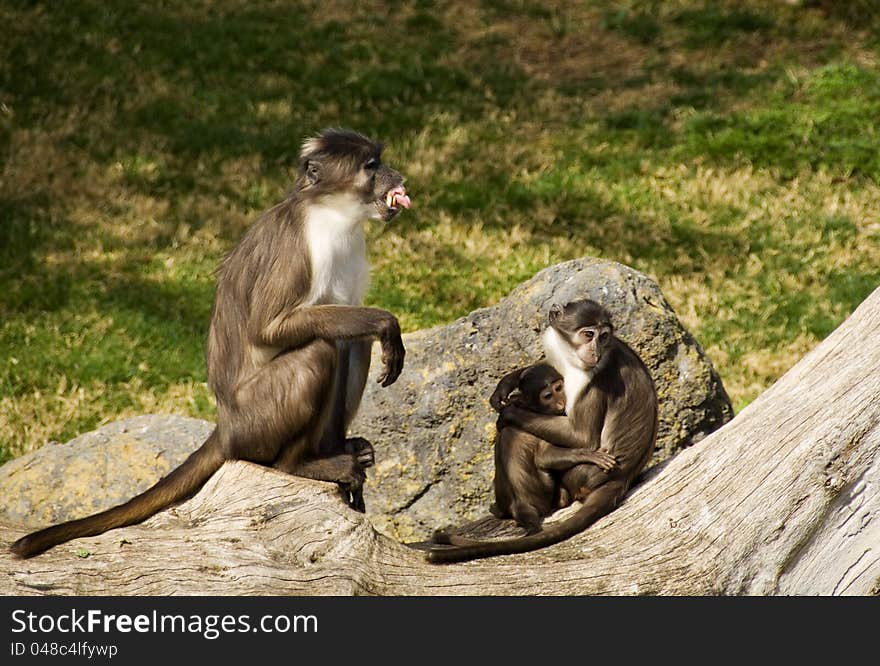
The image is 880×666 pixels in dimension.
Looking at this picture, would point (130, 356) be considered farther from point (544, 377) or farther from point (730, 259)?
point (730, 259)

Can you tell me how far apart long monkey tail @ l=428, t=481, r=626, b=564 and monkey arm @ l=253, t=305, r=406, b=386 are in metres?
0.96

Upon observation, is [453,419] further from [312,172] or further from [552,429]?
[312,172]

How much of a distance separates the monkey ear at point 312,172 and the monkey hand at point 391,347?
0.73 metres

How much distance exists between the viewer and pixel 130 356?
9273 mm

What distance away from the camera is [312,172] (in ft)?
18.9

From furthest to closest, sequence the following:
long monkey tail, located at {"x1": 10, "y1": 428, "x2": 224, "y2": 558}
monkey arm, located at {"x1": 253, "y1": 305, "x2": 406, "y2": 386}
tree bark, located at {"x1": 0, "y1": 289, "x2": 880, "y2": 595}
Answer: monkey arm, located at {"x1": 253, "y1": 305, "x2": 406, "y2": 386}, long monkey tail, located at {"x1": 10, "y1": 428, "x2": 224, "y2": 558}, tree bark, located at {"x1": 0, "y1": 289, "x2": 880, "y2": 595}

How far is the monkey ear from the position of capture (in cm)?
575

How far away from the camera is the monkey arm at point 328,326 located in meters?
5.45

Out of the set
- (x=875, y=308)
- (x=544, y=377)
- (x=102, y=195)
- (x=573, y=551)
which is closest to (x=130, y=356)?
(x=102, y=195)

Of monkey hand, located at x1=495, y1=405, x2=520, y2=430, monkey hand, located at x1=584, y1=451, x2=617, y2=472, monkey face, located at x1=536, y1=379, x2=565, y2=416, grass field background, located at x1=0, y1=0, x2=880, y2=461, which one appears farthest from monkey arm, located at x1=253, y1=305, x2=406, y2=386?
grass field background, located at x1=0, y1=0, x2=880, y2=461

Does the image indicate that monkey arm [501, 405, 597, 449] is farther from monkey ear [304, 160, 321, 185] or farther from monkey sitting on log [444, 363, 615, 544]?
monkey ear [304, 160, 321, 185]

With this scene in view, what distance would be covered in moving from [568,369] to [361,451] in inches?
41.6

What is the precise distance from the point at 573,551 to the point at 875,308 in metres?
1.62

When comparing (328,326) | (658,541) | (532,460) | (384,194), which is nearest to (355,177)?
(384,194)
